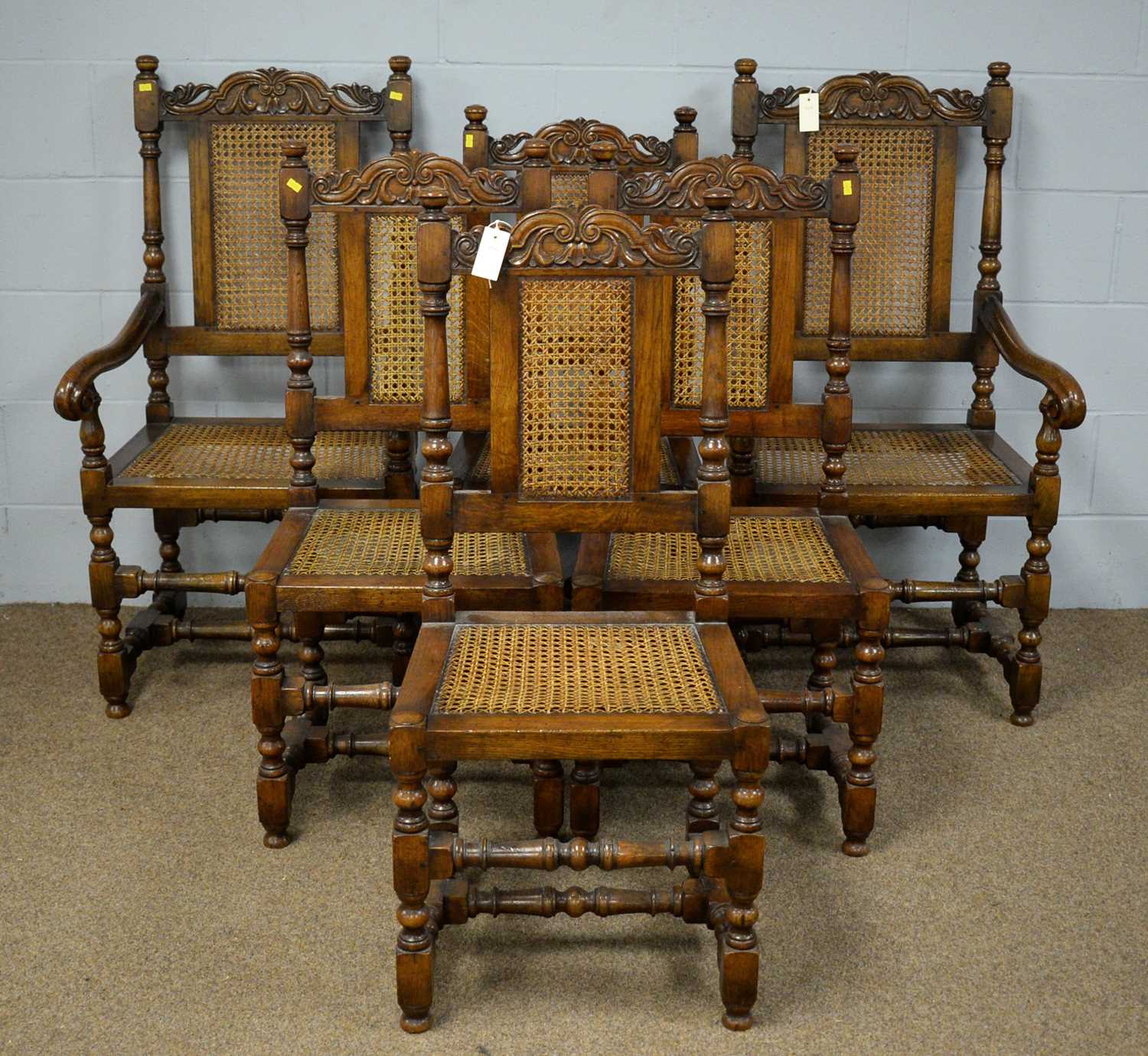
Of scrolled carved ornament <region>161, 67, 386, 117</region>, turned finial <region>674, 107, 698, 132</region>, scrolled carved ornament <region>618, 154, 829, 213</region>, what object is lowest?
scrolled carved ornament <region>618, 154, 829, 213</region>

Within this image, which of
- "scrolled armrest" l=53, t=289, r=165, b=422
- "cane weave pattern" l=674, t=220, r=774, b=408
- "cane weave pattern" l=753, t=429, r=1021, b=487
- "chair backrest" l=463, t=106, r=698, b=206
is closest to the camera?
"cane weave pattern" l=674, t=220, r=774, b=408

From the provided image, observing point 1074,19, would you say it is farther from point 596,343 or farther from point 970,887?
point 970,887

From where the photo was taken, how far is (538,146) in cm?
264

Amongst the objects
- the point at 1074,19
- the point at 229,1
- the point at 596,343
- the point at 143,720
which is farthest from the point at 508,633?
the point at 1074,19

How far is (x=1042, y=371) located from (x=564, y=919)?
141 centimetres

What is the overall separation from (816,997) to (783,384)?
1083mm

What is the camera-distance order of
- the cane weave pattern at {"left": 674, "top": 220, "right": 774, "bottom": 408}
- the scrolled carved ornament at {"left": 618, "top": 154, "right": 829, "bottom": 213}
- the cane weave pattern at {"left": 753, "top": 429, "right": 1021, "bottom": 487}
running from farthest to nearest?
1. the cane weave pattern at {"left": 753, "top": 429, "right": 1021, "bottom": 487}
2. the cane weave pattern at {"left": 674, "top": 220, "right": 774, "bottom": 408}
3. the scrolled carved ornament at {"left": 618, "top": 154, "right": 829, "bottom": 213}

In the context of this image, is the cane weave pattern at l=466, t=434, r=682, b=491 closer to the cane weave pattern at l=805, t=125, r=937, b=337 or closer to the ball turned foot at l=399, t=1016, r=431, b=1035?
the cane weave pattern at l=805, t=125, r=937, b=337

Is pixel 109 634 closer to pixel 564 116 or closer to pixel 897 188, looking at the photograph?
pixel 564 116

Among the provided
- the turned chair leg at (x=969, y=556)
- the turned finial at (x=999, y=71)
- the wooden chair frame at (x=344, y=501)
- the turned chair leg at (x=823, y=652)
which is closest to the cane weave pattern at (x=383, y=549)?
the wooden chair frame at (x=344, y=501)

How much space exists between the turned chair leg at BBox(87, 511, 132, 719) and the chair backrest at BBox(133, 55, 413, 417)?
1.70ft

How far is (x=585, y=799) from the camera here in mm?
2639

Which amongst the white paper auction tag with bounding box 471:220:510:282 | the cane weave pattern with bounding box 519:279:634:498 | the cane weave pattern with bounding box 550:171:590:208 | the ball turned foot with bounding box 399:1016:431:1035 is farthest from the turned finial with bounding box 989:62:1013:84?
the ball turned foot with bounding box 399:1016:431:1035

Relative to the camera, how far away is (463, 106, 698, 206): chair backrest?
10.5ft
